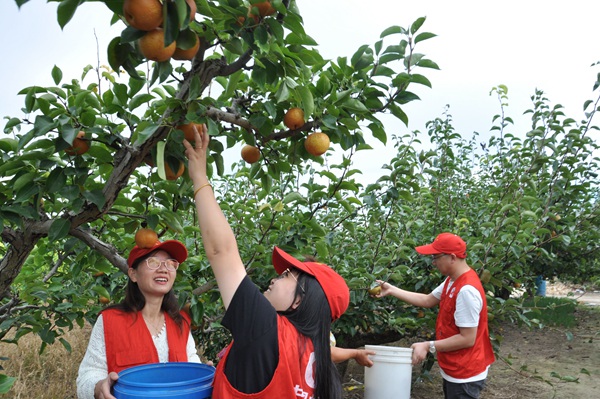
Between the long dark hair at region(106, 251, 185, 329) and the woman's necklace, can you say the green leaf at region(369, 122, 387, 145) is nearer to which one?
the long dark hair at region(106, 251, 185, 329)

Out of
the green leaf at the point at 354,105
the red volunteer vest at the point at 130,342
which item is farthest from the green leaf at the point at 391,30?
the red volunteer vest at the point at 130,342

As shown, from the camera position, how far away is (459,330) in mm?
3043

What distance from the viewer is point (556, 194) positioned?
14.1ft

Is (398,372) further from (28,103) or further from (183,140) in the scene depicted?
(28,103)

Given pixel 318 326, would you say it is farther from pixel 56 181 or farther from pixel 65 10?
pixel 65 10

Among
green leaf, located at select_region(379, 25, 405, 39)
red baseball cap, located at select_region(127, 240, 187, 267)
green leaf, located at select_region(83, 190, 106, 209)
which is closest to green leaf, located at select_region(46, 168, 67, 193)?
green leaf, located at select_region(83, 190, 106, 209)

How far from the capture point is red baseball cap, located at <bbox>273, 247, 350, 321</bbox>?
5.34 feet

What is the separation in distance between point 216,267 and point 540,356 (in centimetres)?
640

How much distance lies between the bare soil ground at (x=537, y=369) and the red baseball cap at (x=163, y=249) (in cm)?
244

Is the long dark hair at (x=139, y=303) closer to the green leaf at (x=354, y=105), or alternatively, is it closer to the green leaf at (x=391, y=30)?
the green leaf at (x=354, y=105)

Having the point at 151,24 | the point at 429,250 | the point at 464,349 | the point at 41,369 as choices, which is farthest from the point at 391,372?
the point at 41,369

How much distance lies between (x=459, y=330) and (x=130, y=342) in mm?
1901

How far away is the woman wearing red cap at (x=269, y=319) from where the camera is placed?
142cm

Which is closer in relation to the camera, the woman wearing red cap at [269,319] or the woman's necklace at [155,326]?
the woman wearing red cap at [269,319]
